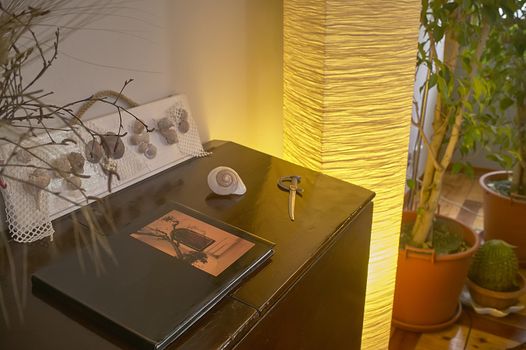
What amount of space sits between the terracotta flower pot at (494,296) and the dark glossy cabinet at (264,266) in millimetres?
973

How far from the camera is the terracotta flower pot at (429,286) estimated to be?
1.82 meters

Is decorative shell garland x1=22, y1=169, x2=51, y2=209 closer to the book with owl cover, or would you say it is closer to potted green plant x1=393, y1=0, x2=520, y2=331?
the book with owl cover

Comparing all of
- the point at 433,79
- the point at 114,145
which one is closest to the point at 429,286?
the point at 433,79

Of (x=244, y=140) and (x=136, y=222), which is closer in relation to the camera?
(x=136, y=222)

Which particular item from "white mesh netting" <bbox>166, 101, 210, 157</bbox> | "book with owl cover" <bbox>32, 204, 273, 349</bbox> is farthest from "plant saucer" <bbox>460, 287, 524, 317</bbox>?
"book with owl cover" <bbox>32, 204, 273, 349</bbox>

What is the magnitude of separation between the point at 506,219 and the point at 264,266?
1.77 metres

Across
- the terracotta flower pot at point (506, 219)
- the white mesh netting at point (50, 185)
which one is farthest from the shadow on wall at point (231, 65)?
the terracotta flower pot at point (506, 219)

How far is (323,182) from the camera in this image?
117 centimetres

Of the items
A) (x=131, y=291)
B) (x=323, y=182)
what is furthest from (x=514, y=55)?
(x=131, y=291)

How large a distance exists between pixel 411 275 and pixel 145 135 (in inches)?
44.3

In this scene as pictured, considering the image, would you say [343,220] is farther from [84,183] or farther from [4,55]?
[4,55]

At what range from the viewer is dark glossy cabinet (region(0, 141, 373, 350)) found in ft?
2.37

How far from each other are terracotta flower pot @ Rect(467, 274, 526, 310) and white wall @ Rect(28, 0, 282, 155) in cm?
95

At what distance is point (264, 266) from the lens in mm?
875
